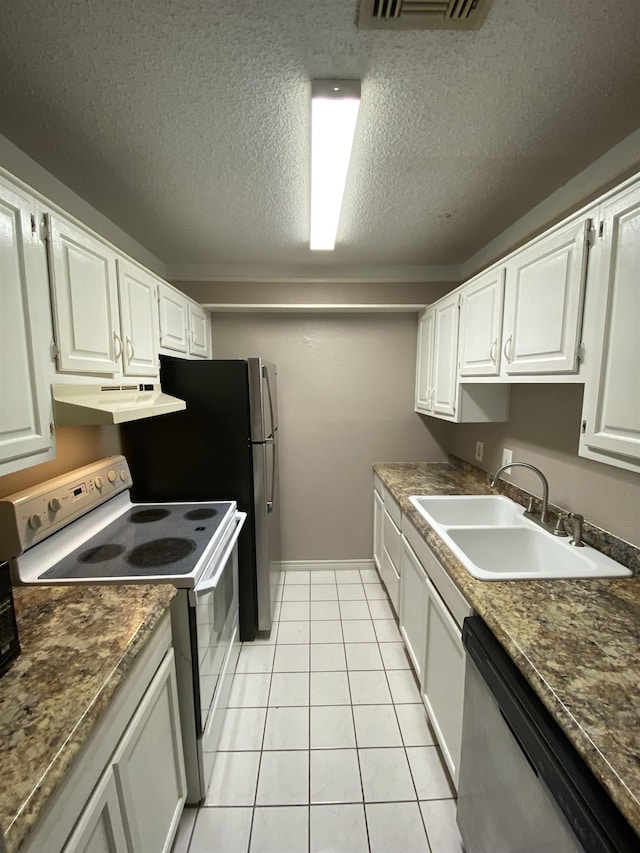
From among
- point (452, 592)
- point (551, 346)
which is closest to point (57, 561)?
point (452, 592)

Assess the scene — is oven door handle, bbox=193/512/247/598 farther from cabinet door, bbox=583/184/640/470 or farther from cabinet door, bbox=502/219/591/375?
cabinet door, bbox=502/219/591/375

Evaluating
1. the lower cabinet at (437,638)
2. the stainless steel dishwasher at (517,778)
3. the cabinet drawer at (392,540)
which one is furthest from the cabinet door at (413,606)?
the stainless steel dishwasher at (517,778)

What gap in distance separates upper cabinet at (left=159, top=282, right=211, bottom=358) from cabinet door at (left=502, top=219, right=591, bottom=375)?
1.75m

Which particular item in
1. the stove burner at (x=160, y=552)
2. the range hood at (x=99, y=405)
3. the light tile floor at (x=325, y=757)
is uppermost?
the range hood at (x=99, y=405)

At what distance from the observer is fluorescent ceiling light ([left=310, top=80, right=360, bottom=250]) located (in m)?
1.09

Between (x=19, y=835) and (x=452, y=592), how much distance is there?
48.8 inches

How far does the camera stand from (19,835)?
547mm

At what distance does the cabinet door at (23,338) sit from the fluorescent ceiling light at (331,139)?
928 mm

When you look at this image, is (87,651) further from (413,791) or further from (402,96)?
(402,96)

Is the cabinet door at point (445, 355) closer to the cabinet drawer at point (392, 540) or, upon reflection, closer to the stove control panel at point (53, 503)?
the cabinet drawer at point (392, 540)

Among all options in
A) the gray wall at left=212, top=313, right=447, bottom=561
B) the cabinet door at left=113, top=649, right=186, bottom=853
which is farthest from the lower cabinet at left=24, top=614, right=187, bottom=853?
the gray wall at left=212, top=313, right=447, bottom=561

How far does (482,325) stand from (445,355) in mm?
497

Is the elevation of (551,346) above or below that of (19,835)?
above

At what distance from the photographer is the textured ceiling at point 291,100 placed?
908 millimetres
